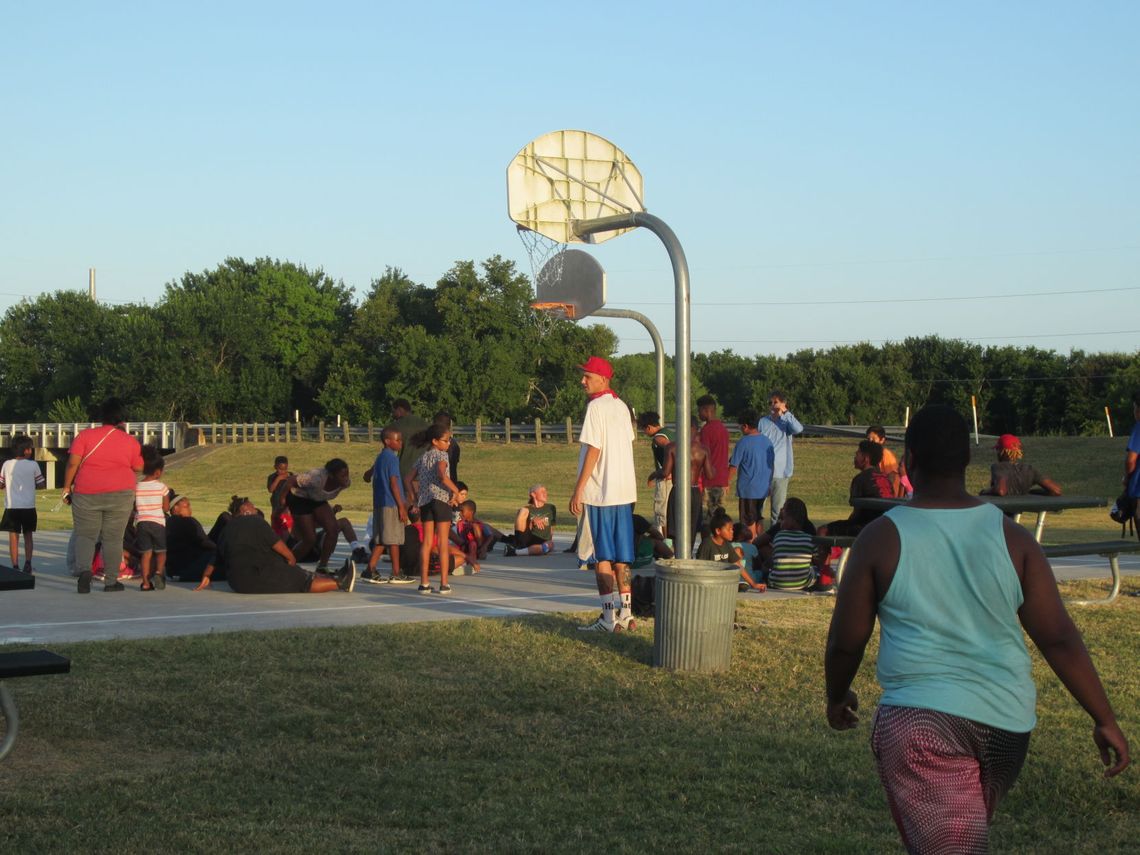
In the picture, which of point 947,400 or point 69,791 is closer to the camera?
point 69,791

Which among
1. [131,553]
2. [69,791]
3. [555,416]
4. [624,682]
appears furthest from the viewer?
[555,416]

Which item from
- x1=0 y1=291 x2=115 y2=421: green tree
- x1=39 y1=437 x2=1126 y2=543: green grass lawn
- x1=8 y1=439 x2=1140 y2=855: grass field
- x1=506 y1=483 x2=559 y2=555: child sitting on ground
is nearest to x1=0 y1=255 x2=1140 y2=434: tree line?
x1=0 y1=291 x2=115 y2=421: green tree

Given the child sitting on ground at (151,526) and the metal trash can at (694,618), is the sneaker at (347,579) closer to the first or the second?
the child sitting on ground at (151,526)

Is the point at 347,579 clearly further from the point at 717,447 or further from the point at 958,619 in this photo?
the point at 958,619

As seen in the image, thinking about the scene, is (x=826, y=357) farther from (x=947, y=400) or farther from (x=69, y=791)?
(x=69, y=791)

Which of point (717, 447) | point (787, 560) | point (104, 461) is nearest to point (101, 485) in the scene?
point (104, 461)

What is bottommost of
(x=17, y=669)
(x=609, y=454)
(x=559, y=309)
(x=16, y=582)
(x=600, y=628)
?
(x=600, y=628)

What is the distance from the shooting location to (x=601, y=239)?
12516mm

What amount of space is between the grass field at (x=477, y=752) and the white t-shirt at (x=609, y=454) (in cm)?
101

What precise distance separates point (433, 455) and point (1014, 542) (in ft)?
29.7

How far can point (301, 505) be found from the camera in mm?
14031

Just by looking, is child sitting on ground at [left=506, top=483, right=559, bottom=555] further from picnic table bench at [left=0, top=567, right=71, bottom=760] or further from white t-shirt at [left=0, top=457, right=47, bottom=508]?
picnic table bench at [left=0, top=567, right=71, bottom=760]

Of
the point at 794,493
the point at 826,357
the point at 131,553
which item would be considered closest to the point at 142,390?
the point at 826,357

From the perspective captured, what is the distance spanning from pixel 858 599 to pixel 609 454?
6.10 meters
